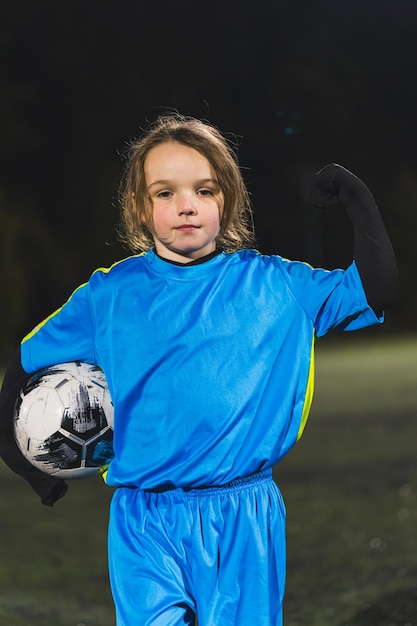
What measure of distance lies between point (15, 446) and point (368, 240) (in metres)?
1.28

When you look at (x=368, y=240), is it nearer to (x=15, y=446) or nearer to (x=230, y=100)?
(x=15, y=446)

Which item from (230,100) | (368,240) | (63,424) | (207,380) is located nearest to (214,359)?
(207,380)

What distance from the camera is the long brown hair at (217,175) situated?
3166 mm

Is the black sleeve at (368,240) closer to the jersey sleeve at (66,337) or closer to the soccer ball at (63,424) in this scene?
the jersey sleeve at (66,337)

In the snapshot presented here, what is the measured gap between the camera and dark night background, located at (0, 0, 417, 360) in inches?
1608

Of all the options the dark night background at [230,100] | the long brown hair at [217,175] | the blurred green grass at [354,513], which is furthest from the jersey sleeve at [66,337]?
the dark night background at [230,100]

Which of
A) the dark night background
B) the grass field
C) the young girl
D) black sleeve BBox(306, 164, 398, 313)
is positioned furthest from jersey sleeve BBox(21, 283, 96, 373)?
the dark night background

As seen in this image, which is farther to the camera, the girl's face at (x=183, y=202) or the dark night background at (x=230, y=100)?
the dark night background at (x=230, y=100)

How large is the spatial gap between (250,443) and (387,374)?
14.3m

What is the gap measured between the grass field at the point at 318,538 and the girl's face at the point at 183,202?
83.4 inches

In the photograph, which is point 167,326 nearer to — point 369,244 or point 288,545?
point 369,244

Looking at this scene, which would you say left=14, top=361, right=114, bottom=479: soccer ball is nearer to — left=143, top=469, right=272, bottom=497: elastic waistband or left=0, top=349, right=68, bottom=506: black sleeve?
left=0, top=349, right=68, bottom=506: black sleeve

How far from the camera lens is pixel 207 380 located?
117 inches

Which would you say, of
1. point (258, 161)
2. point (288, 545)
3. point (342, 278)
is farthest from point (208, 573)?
point (258, 161)
